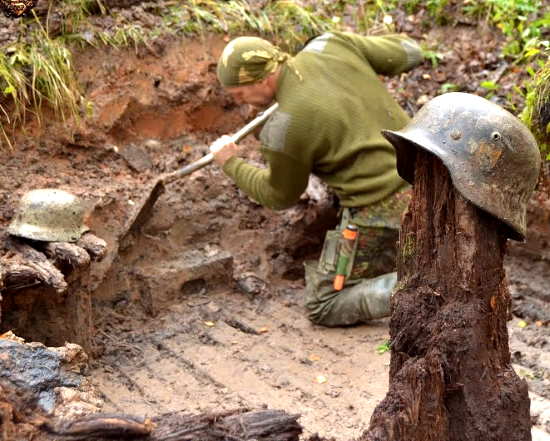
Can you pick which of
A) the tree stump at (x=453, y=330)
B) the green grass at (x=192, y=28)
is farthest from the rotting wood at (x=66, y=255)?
the tree stump at (x=453, y=330)

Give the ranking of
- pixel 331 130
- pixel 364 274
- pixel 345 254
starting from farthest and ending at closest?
pixel 364 274, pixel 345 254, pixel 331 130

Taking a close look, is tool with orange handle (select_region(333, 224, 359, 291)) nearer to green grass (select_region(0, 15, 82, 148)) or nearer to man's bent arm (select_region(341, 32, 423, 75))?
man's bent arm (select_region(341, 32, 423, 75))

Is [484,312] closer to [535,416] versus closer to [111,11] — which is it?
[535,416]

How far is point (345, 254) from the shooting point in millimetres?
5062

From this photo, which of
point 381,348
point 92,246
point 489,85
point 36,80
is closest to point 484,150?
point 381,348

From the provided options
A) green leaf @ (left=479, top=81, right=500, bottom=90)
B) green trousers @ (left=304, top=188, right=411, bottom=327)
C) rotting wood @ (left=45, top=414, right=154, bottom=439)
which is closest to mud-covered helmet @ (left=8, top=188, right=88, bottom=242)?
green trousers @ (left=304, top=188, right=411, bottom=327)

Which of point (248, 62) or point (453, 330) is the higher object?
point (248, 62)

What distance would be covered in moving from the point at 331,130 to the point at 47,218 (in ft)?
5.75

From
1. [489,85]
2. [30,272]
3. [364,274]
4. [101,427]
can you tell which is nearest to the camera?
[101,427]

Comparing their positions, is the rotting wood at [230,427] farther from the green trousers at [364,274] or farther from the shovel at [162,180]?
the shovel at [162,180]

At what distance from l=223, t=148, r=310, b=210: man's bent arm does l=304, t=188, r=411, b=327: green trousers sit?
1.27 feet

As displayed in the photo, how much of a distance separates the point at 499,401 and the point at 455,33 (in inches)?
180

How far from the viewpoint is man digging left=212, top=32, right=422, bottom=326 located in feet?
15.6

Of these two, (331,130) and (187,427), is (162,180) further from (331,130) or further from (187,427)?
(187,427)
